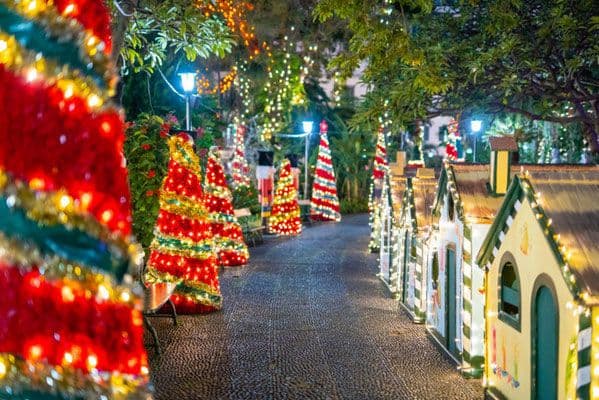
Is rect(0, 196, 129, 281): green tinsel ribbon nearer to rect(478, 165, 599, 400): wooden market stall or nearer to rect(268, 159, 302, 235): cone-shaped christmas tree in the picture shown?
rect(478, 165, 599, 400): wooden market stall

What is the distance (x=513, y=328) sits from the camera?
755 centimetres

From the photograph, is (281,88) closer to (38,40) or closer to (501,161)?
(501,161)

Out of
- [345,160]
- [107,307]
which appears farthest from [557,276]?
[345,160]

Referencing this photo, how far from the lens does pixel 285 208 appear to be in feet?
96.5

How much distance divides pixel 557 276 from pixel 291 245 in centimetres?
1882

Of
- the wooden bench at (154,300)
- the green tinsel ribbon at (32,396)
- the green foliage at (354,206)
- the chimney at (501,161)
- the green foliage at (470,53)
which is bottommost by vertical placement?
the green foliage at (354,206)

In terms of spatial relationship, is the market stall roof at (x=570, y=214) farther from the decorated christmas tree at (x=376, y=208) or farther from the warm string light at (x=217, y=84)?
the warm string light at (x=217, y=84)

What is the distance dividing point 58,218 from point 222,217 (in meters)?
15.5

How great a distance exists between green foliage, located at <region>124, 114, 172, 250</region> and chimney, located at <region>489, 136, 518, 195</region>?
6825 mm

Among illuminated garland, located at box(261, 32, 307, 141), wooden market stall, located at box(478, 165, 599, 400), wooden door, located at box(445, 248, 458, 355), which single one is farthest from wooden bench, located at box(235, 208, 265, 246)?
wooden market stall, located at box(478, 165, 599, 400)

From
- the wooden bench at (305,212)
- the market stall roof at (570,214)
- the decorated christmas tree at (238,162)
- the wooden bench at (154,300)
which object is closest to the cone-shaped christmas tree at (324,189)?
the wooden bench at (305,212)

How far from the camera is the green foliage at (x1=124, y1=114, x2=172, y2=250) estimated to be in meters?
14.4

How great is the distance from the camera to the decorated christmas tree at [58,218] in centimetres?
377

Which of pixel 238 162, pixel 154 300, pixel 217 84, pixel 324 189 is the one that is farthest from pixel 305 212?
pixel 154 300
